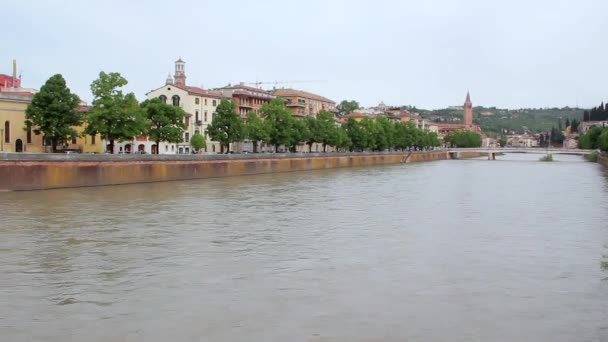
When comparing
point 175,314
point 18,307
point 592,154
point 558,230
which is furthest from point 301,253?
point 592,154

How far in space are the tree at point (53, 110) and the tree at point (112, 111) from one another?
5.86ft

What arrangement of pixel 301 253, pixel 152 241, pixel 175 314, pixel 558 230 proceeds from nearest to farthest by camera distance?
pixel 175 314 < pixel 301 253 < pixel 152 241 < pixel 558 230

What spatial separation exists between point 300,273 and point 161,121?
1792 inches

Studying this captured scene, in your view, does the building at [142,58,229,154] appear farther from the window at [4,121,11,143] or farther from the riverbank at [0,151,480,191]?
the window at [4,121,11,143]

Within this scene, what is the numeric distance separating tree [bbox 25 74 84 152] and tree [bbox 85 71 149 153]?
179 centimetres

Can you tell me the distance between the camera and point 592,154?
11194cm

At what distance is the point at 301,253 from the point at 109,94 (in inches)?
1485

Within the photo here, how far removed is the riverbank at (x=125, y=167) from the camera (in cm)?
3891

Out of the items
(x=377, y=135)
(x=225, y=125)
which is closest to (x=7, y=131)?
(x=225, y=125)

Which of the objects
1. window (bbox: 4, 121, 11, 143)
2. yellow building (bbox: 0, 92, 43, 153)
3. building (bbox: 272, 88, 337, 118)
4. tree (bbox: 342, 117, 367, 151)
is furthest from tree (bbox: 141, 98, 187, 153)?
building (bbox: 272, 88, 337, 118)

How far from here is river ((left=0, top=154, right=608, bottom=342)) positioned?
37.5ft

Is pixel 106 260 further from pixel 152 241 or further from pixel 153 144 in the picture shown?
pixel 153 144

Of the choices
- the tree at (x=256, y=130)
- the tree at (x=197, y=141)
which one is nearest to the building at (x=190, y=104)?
the tree at (x=197, y=141)

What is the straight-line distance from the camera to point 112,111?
5125 cm
